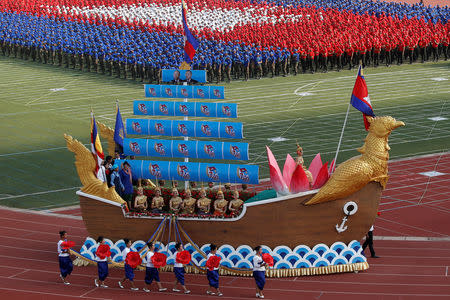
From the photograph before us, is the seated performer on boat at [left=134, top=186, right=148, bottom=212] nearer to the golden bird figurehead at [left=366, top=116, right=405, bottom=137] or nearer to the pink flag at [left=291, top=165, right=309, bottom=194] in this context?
the pink flag at [left=291, top=165, right=309, bottom=194]

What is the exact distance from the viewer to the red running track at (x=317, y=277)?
1756 cm

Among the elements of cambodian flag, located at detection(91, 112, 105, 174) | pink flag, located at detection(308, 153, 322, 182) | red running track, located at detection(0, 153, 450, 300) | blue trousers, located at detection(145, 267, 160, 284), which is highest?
cambodian flag, located at detection(91, 112, 105, 174)

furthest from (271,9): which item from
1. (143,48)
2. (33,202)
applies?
(33,202)

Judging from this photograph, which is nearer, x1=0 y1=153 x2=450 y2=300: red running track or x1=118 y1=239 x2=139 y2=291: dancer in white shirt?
x1=0 y1=153 x2=450 y2=300: red running track

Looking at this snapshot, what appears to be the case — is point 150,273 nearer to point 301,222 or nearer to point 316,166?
point 301,222

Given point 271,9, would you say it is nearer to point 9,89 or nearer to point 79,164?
point 9,89

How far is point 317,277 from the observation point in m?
18.6

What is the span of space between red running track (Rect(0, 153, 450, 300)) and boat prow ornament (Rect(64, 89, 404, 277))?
14.8 inches

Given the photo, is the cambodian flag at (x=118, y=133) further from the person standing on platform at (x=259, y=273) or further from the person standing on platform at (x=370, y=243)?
the person standing on platform at (x=370, y=243)

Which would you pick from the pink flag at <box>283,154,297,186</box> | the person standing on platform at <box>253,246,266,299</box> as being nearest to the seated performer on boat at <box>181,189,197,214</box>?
the pink flag at <box>283,154,297,186</box>

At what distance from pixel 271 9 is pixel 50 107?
22.2 m

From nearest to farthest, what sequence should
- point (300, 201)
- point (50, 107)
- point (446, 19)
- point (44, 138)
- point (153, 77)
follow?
1. point (300, 201)
2. point (44, 138)
3. point (50, 107)
4. point (153, 77)
5. point (446, 19)

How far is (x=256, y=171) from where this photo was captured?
19453 millimetres

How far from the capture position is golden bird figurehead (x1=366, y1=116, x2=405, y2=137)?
1839 centimetres
